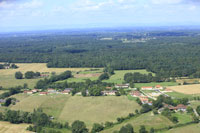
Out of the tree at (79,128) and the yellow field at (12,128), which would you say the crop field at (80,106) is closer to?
the tree at (79,128)

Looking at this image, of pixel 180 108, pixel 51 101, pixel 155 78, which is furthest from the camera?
pixel 155 78

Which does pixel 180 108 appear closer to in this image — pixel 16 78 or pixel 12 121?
pixel 12 121

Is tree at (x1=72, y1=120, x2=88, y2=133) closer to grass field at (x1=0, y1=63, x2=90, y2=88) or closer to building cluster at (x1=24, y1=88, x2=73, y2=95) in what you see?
building cluster at (x1=24, y1=88, x2=73, y2=95)

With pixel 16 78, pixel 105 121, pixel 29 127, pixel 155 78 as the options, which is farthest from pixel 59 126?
pixel 16 78

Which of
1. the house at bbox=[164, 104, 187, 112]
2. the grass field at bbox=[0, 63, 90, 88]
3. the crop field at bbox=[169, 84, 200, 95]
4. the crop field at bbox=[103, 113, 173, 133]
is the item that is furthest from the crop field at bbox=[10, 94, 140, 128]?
the crop field at bbox=[169, 84, 200, 95]

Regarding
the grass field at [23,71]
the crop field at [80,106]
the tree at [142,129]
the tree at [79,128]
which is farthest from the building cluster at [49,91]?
the tree at [142,129]

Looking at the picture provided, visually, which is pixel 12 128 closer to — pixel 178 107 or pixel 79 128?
pixel 79 128
